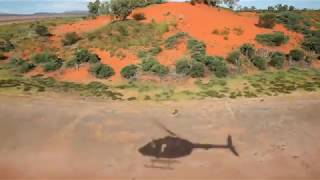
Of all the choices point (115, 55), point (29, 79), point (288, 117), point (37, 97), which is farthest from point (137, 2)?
point (288, 117)

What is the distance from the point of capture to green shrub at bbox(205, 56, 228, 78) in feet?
88.1

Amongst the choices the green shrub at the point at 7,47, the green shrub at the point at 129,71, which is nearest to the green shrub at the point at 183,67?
the green shrub at the point at 129,71

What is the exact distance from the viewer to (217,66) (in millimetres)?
27203

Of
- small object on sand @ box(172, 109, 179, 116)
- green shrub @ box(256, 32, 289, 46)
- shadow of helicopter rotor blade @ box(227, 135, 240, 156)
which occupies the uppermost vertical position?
green shrub @ box(256, 32, 289, 46)

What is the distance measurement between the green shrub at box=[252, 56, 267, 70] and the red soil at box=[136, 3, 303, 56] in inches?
83.0

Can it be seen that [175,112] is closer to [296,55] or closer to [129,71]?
Result: [129,71]

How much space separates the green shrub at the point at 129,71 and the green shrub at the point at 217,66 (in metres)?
4.76

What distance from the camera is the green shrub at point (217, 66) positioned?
88.1 ft

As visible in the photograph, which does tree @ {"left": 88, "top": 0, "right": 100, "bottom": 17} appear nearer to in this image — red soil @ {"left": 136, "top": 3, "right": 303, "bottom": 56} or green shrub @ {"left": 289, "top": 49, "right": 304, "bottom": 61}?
red soil @ {"left": 136, "top": 3, "right": 303, "bottom": 56}

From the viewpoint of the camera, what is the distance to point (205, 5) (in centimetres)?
3906

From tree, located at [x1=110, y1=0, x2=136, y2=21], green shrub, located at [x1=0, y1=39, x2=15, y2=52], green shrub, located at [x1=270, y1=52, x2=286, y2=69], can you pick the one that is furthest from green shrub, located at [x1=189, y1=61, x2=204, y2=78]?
green shrub, located at [x1=0, y1=39, x2=15, y2=52]

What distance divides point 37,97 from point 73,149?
7813 mm

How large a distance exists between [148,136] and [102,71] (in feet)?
33.6

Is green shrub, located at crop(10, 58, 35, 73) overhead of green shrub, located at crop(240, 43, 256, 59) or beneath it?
beneath
